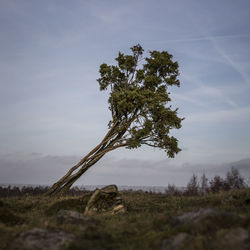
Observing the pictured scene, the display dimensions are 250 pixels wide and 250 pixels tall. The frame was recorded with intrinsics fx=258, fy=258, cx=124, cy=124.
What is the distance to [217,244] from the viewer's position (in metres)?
6.46

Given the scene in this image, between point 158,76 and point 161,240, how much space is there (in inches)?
747

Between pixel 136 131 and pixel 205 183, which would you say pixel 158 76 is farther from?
pixel 205 183

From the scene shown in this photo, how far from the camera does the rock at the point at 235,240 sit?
20.2 ft

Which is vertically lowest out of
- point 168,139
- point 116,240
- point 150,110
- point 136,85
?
point 116,240

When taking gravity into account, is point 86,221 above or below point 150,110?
below

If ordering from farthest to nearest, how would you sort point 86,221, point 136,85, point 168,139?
point 136,85 < point 168,139 < point 86,221

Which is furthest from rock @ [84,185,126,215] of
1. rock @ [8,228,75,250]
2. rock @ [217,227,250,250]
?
rock @ [217,227,250,250]

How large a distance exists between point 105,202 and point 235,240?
31.8ft

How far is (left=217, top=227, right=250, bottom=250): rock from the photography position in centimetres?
615

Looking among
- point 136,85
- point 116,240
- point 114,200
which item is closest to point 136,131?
point 136,85

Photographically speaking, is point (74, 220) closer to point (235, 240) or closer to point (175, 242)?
point (175, 242)

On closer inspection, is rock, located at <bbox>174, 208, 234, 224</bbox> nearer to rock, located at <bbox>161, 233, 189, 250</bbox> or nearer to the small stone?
rock, located at <bbox>161, 233, 189, 250</bbox>

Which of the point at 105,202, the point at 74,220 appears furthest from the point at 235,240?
the point at 105,202

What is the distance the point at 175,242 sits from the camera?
7.02 m
